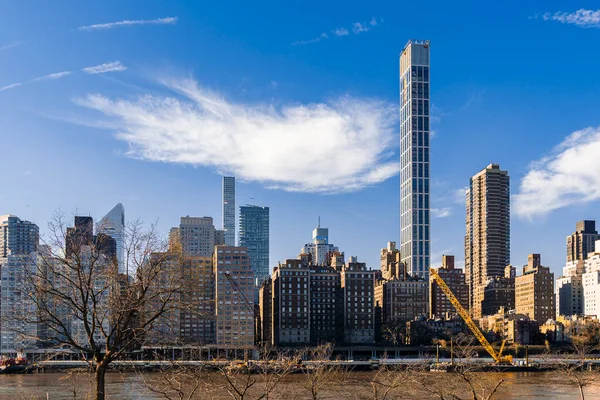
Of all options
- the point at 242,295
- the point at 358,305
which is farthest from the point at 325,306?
Result: the point at 242,295

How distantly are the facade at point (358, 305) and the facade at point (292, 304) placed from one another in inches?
386

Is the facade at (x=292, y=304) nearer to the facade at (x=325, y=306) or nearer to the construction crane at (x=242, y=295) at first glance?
the facade at (x=325, y=306)

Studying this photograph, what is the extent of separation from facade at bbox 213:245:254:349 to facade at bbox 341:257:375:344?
28113 millimetres

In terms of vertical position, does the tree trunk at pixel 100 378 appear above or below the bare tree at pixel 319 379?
above

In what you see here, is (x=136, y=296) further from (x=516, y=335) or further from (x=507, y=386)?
(x=516, y=335)

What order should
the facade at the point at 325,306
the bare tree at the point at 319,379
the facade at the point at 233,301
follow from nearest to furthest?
the bare tree at the point at 319,379, the facade at the point at 233,301, the facade at the point at 325,306

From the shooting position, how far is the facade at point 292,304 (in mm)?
178250

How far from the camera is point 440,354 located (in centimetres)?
17125

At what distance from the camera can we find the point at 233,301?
164m

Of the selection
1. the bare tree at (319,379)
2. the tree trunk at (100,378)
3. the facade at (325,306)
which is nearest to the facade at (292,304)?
the facade at (325,306)

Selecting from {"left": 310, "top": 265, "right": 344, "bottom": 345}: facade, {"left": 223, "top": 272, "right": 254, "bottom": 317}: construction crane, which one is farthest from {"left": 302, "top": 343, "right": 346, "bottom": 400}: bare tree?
{"left": 310, "top": 265, "right": 344, "bottom": 345}: facade

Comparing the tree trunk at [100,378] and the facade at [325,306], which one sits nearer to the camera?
the tree trunk at [100,378]

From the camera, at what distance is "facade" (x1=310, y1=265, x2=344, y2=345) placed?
185250mm

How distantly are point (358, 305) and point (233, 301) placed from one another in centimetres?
3602
